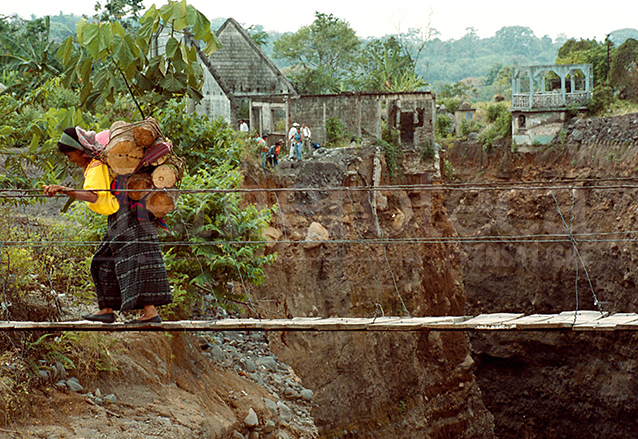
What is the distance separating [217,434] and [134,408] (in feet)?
2.37

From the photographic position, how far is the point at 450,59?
75.3 metres

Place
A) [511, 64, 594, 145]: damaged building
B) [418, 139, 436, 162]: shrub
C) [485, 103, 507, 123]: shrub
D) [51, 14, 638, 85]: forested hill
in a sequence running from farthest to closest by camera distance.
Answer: [51, 14, 638, 85]: forested hill, [485, 103, 507, 123]: shrub, [511, 64, 594, 145]: damaged building, [418, 139, 436, 162]: shrub

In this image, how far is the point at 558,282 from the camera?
18.7 meters

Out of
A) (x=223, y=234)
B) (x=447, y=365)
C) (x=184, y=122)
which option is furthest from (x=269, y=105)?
(x=223, y=234)

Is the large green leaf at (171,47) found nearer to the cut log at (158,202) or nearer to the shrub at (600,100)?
the cut log at (158,202)

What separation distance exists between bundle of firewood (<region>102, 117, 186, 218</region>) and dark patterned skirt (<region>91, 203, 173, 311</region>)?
5.6 inches

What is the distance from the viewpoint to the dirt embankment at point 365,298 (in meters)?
10.0

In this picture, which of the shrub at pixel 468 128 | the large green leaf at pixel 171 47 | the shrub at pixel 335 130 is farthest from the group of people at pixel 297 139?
the shrub at pixel 468 128

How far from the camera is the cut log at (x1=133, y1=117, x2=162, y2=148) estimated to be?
414 centimetres

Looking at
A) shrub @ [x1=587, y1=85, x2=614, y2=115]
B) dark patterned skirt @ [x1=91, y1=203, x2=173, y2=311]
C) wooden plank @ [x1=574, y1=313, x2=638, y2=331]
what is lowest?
wooden plank @ [x1=574, y1=313, x2=638, y2=331]

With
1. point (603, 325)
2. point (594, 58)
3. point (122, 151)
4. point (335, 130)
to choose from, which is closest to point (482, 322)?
point (603, 325)

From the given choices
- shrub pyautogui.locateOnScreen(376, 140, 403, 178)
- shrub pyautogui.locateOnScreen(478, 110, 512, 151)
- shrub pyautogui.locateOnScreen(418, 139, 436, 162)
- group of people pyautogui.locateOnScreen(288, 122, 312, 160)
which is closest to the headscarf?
group of people pyautogui.locateOnScreen(288, 122, 312, 160)

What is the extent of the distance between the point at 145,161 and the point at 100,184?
30cm

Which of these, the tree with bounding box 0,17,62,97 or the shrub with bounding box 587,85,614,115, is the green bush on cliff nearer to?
the shrub with bounding box 587,85,614,115
